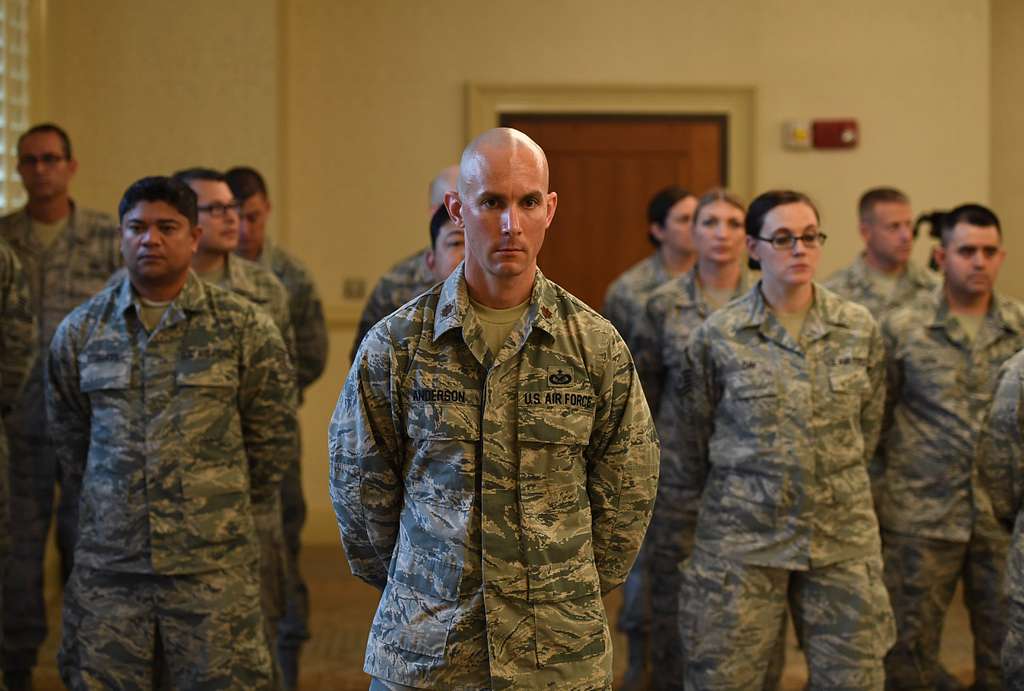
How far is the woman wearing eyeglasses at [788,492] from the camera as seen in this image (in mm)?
3400

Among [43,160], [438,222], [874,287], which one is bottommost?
[874,287]

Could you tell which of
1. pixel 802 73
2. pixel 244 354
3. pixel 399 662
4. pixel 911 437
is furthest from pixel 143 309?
pixel 802 73

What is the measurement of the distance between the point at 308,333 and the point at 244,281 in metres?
0.78

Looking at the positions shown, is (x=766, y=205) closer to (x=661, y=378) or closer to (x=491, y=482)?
(x=661, y=378)

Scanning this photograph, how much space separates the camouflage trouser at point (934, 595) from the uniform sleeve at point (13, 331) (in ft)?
9.24

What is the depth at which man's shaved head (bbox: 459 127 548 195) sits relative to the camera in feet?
7.43

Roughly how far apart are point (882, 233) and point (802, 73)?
1.97m

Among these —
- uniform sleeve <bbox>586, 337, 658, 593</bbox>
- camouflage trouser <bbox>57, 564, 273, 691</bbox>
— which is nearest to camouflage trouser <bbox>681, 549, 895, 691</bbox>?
uniform sleeve <bbox>586, 337, 658, 593</bbox>

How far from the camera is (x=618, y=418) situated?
2.44m

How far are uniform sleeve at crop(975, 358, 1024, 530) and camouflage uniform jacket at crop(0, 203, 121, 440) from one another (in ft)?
10.1

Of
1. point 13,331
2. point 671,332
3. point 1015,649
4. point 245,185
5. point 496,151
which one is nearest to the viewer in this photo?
point 496,151

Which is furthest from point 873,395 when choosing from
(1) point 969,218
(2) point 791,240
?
(1) point 969,218

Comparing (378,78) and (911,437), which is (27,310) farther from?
(378,78)

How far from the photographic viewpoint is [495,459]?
2.32m
